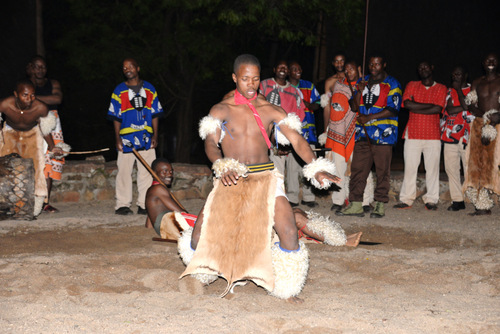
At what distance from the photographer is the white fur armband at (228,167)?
375cm

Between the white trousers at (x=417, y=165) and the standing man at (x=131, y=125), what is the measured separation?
341cm

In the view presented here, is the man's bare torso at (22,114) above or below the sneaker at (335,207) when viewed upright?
above

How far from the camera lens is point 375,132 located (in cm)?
718

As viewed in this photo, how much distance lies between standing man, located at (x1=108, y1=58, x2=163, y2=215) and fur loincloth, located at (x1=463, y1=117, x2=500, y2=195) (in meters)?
4.08

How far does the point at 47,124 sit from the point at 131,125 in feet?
3.37

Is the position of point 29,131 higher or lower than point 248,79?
lower

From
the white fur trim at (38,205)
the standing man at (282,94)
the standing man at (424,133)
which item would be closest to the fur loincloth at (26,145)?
the white fur trim at (38,205)

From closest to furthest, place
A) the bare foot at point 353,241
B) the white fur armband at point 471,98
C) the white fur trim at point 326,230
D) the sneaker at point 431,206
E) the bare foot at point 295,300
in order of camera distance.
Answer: the bare foot at point 295,300, the white fur trim at point 326,230, the bare foot at point 353,241, the white fur armband at point 471,98, the sneaker at point 431,206

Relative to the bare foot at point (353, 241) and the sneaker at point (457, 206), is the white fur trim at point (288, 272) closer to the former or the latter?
the bare foot at point (353, 241)

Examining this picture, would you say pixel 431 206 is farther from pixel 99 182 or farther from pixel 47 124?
pixel 47 124

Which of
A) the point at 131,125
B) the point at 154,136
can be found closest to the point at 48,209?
the point at 131,125

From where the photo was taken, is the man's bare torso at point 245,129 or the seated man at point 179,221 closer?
the man's bare torso at point 245,129

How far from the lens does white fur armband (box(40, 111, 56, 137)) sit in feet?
23.4

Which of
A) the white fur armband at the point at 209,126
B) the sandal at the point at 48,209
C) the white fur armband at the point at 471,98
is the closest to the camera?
the white fur armband at the point at 209,126
